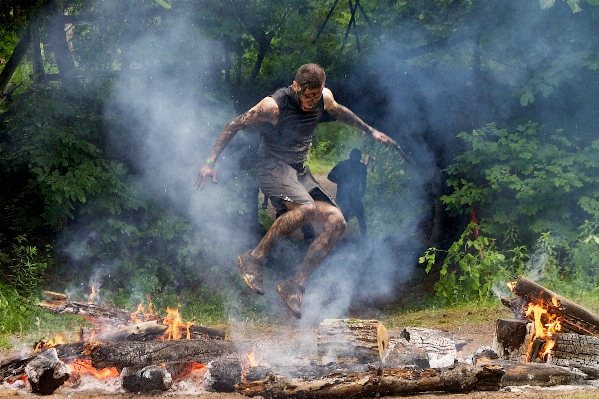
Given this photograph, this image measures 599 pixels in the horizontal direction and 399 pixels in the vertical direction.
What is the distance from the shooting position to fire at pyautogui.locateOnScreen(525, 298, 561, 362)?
5.32m

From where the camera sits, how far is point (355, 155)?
41.3 ft

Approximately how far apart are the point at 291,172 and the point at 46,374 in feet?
8.59

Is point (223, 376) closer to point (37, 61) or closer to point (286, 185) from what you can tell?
point (286, 185)

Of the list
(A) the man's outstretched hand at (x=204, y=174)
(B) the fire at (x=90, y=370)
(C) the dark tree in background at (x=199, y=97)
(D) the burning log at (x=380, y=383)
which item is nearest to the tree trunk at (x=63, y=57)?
(C) the dark tree in background at (x=199, y=97)

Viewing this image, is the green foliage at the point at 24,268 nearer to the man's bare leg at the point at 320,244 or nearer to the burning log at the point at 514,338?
the man's bare leg at the point at 320,244

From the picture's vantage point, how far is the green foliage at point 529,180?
9.09 meters

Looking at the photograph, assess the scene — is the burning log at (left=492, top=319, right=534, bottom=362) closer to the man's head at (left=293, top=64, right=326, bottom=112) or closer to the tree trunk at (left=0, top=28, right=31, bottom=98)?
the man's head at (left=293, top=64, right=326, bottom=112)

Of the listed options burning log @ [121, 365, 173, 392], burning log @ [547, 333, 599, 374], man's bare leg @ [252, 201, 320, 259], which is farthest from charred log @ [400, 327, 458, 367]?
burning log @ [121, 365, 173, 392]

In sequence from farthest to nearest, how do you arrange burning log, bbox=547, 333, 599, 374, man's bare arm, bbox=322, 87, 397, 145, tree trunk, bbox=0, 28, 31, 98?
tree trunk, bbox=0, 28, 31, 98
man's bare arm, bbox=322, 87, 397, 145
burning log, bbox=547, 333, 599, 374

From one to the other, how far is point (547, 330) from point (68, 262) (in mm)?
6674

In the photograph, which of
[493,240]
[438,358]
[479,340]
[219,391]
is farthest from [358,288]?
[219,391]

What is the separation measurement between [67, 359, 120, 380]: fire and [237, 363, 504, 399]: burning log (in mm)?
1207

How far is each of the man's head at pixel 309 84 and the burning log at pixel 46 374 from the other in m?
2.78

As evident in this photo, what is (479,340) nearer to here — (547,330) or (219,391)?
(547,330)
